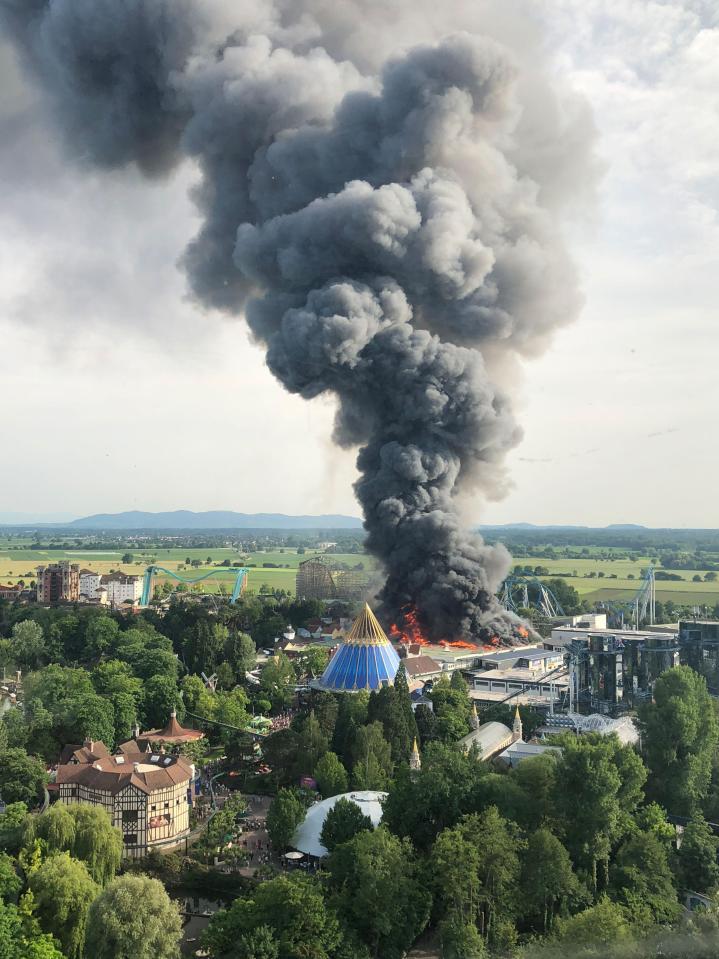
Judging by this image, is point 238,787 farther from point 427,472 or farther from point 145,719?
point 427,472

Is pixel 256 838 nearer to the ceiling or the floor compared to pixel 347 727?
nearer to the floor

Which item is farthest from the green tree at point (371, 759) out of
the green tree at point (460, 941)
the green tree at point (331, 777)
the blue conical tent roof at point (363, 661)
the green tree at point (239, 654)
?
the green tree at point (239, 654)

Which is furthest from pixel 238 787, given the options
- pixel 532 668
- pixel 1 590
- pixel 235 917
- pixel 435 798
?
pixel 1 590

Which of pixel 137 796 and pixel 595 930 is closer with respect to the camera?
pixel 595 930

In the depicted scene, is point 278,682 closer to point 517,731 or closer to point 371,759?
point 517,731

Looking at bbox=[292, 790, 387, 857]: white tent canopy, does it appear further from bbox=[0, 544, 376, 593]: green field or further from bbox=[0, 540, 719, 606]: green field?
bbox=[0, 544, 376, 593]: green field

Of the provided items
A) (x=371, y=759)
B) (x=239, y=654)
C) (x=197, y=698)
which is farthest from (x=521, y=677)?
(x=371, y=759)

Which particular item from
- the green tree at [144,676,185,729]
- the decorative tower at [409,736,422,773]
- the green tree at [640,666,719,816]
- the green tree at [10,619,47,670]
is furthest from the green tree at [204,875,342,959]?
the green tree at [10,619,47,670]

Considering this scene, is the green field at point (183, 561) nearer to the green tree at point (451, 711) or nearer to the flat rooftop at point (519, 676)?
the flat rooftop at point (519, 676)
